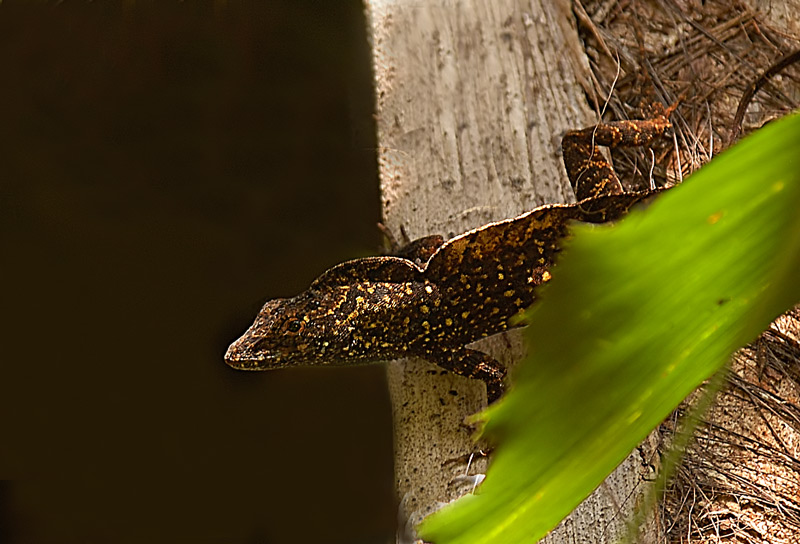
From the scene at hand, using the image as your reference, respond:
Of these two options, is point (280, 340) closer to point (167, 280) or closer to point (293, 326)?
point (293, 326)

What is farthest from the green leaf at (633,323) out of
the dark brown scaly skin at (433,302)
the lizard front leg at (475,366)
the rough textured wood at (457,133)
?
the rough textured wood at (457,133)

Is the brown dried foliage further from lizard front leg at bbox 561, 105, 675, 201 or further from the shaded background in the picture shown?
the shaded background

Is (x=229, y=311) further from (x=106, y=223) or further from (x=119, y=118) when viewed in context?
(x=119, y=118)

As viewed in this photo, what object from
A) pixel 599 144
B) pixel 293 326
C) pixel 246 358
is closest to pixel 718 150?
pixel 599 144

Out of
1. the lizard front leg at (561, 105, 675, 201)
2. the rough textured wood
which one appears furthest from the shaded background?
the lizard front leg at (561, 105, 675, 201)

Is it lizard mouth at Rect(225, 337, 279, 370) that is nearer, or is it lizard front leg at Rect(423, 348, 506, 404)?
lizard mouth at Rect(225, 337, 279, 370)
